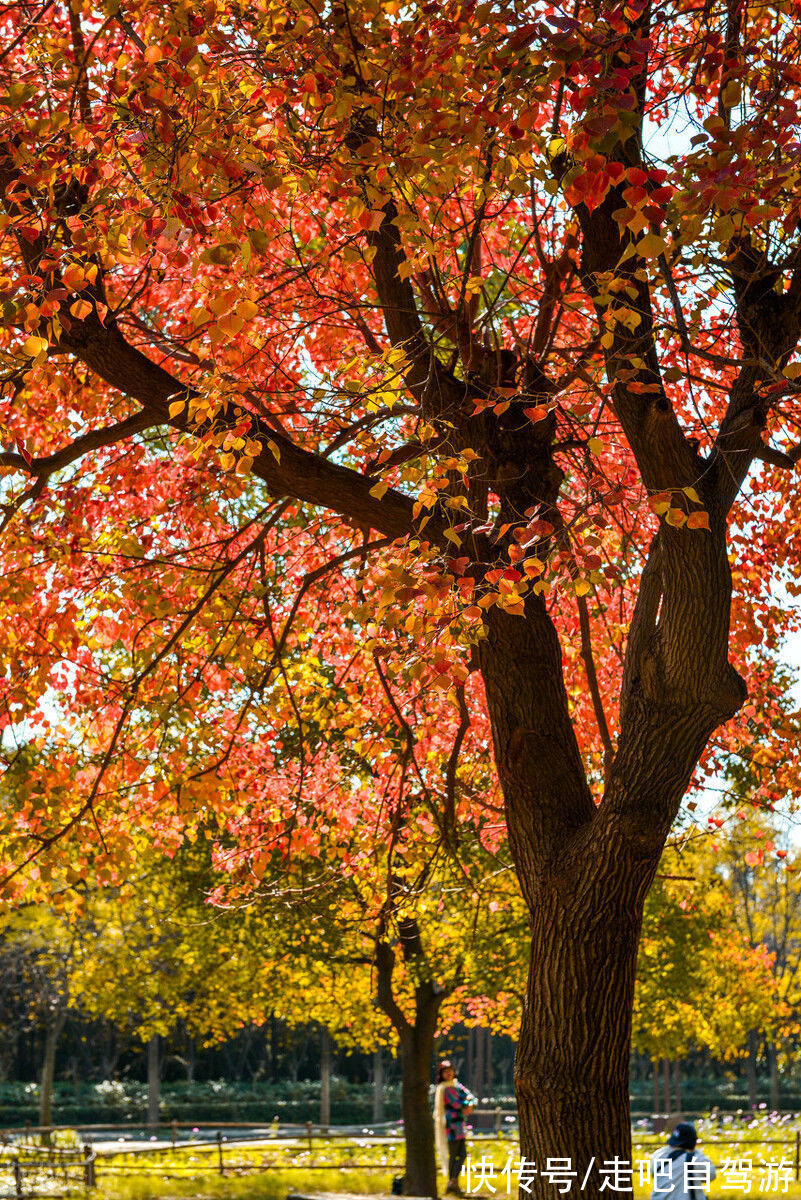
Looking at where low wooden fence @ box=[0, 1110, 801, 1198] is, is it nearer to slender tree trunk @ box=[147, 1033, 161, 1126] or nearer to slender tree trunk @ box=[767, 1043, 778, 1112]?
slender tree trunk @ box=[147, 1033, 161, 1126]

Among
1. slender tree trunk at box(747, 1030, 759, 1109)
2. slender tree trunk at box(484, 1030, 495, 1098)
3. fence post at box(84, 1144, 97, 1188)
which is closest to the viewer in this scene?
fence post at box(84, 1144, 97, 1188)

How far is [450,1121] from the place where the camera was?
1548 centimetres

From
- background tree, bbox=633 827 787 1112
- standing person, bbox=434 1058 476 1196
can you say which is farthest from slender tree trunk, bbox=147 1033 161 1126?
standing person, bbox=434 1058 476 1196

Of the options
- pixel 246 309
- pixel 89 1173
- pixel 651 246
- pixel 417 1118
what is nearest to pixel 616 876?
pixel 651 246

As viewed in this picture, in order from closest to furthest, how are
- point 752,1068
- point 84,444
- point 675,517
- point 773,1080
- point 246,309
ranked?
point 246,309
point 675,517
point 84,444
point 773,1080
point 752,1068

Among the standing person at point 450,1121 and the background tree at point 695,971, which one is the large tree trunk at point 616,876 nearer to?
the background tree at point 695,971

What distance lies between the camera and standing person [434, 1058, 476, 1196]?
15.2 metres

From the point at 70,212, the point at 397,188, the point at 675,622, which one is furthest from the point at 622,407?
the point at 70,212

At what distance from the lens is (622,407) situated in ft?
15.4

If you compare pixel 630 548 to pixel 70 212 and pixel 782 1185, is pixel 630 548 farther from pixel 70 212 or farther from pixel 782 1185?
pixel 782 1185

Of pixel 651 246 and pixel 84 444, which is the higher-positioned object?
pixel 84 444

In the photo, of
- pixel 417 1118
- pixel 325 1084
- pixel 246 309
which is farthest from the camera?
pixel 325 1084

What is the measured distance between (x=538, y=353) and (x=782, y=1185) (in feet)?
54.1

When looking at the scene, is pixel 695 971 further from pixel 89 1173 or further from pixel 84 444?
pixel 84 444
